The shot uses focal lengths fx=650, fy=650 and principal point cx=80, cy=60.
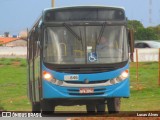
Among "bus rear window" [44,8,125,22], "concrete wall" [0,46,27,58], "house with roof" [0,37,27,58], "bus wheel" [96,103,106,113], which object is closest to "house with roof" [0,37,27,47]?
"house with roof" [0,37,27,58]

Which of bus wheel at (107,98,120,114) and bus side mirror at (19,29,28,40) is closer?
bus wheel at (107,98,120,114)

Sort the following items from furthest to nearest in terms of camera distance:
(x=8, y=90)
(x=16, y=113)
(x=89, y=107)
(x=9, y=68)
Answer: (x=9, y=68)
(x=8, y=90)
(x=89, y=107)
(x=16, y=113)

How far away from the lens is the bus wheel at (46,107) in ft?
39.1

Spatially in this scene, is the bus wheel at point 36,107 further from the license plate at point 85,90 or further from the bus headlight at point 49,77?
the license plate at point 85,90

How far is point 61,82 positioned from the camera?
38.7 feet

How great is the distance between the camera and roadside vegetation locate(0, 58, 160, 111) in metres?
14.2

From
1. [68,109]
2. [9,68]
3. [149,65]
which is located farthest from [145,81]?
[68,109]

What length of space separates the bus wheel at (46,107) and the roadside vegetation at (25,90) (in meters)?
0.57

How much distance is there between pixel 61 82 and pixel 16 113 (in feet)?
3.26

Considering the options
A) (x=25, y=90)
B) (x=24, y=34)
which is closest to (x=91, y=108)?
(x=24, y=34)

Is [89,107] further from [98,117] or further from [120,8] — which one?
[120,8]

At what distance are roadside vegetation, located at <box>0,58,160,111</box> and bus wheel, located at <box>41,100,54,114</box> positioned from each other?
0.57 metres

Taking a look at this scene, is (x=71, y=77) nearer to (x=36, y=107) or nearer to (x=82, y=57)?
(x=82, y=57)

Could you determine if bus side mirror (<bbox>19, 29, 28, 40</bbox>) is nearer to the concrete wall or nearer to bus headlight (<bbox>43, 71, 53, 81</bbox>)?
bus headlight (<bbox>43, 71, 53, 81</bbox>)
